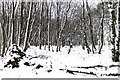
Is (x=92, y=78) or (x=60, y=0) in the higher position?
(x=60, y=0)

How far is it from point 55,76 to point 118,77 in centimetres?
227

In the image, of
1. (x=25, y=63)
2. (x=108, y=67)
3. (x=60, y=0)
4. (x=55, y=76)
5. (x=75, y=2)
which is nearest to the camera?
(x=55, y=76)

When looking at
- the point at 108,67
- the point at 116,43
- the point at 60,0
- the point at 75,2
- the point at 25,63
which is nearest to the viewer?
the point at 108,67

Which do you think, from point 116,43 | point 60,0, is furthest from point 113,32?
point 60,0

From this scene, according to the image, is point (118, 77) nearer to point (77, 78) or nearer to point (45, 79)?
point (77, 78)

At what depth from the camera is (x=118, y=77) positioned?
5793 mm

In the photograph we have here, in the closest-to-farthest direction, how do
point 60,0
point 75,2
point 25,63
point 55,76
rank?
point 55,76 → point 25,63 → point 60,0 → point 75,2

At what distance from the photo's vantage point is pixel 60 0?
2266cm

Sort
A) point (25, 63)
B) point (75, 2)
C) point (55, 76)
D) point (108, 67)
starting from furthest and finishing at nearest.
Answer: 1. point (75, 2)
2. point (25, 63)
3. point (108, 67)
4. point (55, 76)

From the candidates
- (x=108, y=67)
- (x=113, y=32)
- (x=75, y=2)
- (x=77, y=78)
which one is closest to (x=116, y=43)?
(x=113, y=32)

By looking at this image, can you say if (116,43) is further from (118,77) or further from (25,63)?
(25,63)

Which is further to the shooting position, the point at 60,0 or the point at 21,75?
the point at 60,0

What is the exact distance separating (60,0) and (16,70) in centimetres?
1708

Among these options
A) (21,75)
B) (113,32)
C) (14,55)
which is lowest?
(21,75)
